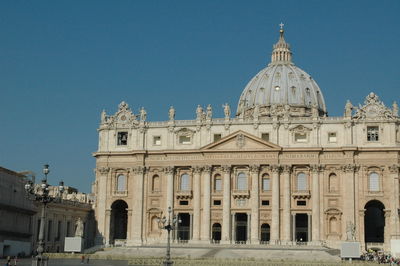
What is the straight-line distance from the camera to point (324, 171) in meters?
83.3

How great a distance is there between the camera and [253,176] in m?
84.0

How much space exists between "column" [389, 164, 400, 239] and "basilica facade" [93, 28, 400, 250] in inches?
4.6

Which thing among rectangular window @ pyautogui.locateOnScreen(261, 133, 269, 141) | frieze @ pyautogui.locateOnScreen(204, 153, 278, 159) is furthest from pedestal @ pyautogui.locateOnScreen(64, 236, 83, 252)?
rectangular window @ pyautogui.locateOnScreen(261, 133, 269, 141)

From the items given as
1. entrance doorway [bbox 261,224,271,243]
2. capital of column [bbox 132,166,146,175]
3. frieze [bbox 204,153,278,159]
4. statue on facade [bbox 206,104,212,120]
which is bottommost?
entrance doorway [bbox 261,224,271,243]

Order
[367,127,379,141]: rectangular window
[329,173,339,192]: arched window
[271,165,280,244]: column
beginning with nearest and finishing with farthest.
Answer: [271,165,280,244]: column, [367,127,379,141]: rectangular window, [329,173,339,192]: arched window

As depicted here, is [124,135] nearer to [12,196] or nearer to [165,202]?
[165,202]

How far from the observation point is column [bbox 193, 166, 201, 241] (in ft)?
277

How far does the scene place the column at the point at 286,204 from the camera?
3223 inches

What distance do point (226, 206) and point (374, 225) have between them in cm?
2193

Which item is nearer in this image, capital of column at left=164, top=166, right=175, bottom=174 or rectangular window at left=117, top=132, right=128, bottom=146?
capital of column at left=164, top=166, right=175, bottom=174

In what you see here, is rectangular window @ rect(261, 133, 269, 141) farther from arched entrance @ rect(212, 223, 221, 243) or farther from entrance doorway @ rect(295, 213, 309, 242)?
arched entrance @ rect(212, 223, 221, 243)

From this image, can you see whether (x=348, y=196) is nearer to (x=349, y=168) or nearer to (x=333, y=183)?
(x=333, y=183)

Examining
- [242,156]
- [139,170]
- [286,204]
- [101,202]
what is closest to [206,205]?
[242,156]

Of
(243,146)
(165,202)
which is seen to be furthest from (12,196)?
(243,146)
